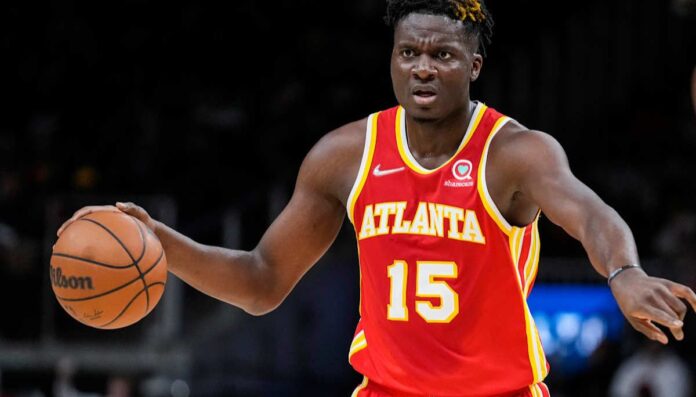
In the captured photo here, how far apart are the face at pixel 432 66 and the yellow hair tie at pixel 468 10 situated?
0.04 metres

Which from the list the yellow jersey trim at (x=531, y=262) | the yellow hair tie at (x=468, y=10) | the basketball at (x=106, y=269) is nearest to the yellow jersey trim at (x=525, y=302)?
the yellow jersey trim at (x=531, y=262)

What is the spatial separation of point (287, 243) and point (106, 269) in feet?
2.96

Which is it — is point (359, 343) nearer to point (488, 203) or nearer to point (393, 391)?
point (393, 391)

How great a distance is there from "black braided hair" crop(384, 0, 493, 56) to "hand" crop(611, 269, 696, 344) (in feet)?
5.00

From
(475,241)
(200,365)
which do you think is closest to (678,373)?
(200,365)

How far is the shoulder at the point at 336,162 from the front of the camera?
16.9 ft

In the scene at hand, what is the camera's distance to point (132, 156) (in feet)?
49.2

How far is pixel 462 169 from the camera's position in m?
4.83

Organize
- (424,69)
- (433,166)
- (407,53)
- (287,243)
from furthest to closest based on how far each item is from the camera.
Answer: (287,243)
(433,166)
(407,53)
(424,69)

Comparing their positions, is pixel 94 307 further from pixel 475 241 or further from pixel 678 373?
pixel 678 373

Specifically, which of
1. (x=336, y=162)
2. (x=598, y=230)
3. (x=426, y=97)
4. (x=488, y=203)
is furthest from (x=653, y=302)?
(x=336, y=162)

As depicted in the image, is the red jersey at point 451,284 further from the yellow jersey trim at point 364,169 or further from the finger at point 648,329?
the finger at point 648,329

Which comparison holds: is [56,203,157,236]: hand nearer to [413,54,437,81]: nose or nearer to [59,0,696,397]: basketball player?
[59,0,696,397]: basketball player

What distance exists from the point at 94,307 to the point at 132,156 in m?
10.4
